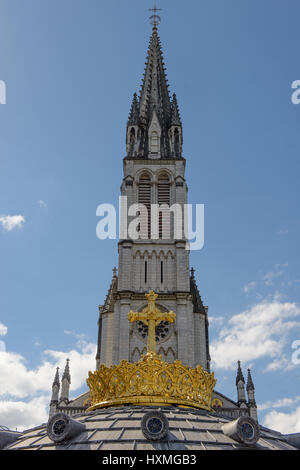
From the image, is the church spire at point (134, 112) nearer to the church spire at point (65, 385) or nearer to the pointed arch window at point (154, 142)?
the pointed arch window at point (154, 142)

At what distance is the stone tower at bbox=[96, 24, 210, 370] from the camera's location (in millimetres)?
39875

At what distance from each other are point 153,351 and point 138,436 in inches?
104

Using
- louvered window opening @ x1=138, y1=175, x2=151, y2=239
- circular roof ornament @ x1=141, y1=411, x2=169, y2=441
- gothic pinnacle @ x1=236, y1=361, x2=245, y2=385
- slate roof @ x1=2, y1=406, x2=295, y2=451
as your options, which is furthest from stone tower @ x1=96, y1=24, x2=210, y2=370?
circular roof ornament @ x1=141, y1=411, x2=169, y2=441

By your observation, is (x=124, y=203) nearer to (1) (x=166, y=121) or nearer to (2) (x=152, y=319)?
(1) (x=166, y=121)

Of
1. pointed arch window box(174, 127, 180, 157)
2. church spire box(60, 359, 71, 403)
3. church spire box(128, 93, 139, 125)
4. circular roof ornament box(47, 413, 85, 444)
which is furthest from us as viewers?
church spire box(128, 93, 139, 125)

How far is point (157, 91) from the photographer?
187 ft

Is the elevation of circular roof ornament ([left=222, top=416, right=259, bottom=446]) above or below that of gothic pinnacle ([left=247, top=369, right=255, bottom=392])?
below

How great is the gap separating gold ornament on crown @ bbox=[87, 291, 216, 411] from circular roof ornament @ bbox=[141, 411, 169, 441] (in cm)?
187

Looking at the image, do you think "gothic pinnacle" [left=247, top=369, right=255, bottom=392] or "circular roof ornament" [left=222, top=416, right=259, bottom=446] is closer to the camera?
"circular roof ornament" [left=222, top=416, right=259, bottom=446]

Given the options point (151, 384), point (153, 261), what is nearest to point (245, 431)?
point (151, 384)

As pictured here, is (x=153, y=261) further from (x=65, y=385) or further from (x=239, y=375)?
(x=65, y=385)

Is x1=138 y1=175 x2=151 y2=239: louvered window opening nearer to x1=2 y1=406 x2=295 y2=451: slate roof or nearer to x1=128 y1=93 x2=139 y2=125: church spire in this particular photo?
x1=128 y1=93 x2=139 y2=125: church spire
